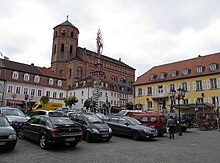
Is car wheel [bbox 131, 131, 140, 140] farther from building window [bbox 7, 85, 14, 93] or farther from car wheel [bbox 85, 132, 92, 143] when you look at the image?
building window [bbox 7, 85, 14, 93]

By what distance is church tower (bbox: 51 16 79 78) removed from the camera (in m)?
69.1

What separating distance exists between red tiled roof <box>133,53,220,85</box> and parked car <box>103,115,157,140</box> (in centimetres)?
2738

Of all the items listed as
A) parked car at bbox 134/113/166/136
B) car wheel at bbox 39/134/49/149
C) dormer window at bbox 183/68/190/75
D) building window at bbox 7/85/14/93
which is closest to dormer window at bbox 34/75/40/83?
building window at bbox 7/85/14/93

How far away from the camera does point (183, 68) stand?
142ft

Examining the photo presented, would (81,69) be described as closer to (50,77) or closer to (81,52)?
(81,52)

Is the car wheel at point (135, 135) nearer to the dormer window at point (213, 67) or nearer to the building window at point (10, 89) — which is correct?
the dormer window at point (213, 67)

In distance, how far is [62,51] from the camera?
70750 mm

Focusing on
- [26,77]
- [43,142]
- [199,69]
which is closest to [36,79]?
[26,77]

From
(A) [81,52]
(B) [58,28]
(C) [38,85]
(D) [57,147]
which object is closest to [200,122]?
(D) [57,147]

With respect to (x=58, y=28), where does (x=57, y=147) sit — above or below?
below

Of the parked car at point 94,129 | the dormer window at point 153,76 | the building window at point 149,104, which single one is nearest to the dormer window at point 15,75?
the building window at point 149,104

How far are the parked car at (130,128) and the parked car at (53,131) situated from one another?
204 inches

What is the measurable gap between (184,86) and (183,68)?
14.4 ft

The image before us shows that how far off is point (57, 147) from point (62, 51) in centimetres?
6332
